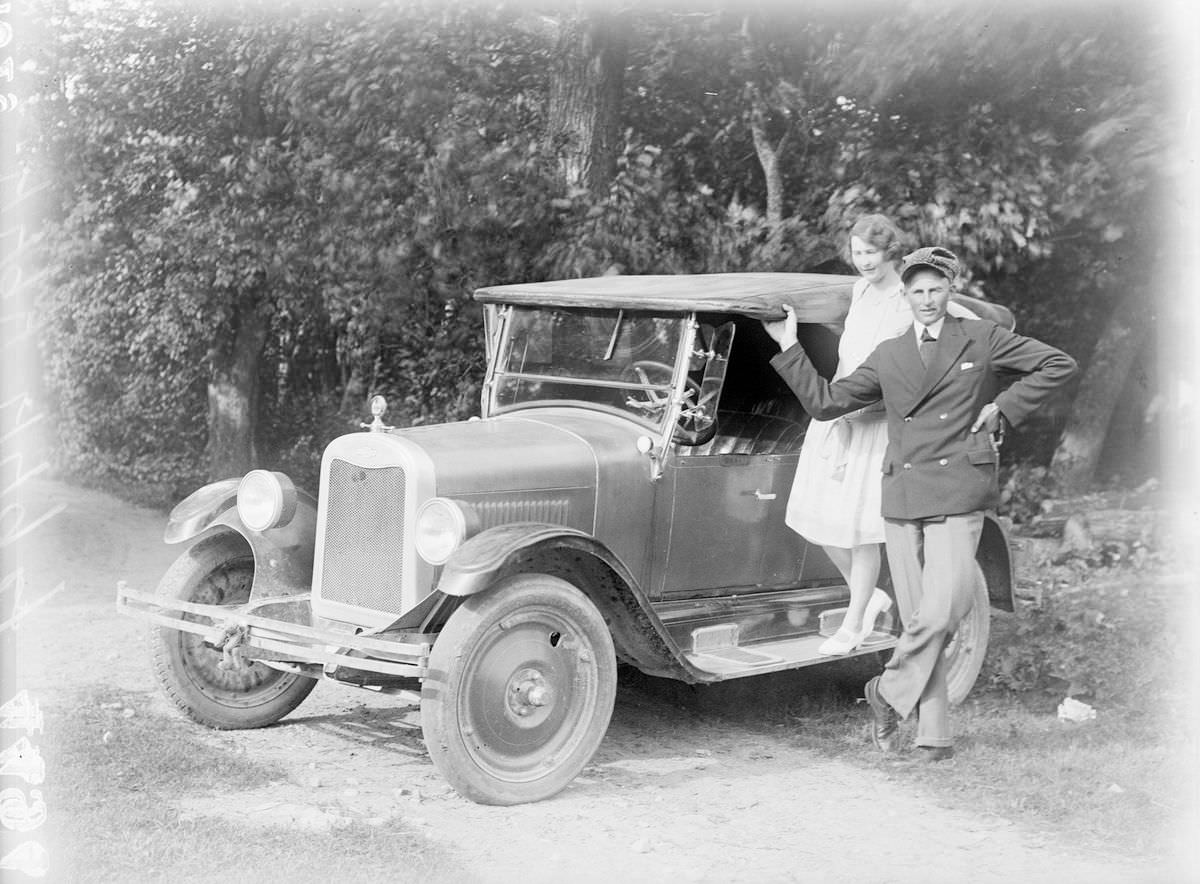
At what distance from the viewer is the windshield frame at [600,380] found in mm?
5422

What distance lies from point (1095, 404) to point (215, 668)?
8000mm

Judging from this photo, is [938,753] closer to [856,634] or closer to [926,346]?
[856,634]

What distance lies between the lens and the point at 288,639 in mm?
4973

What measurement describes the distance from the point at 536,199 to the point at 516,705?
4963mm

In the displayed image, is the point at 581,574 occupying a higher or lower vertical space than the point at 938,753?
higher

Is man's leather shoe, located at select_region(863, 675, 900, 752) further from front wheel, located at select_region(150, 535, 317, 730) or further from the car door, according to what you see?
front wheel, located at select_region(150, 535, 317, 730)

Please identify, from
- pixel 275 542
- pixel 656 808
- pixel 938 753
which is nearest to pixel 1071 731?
pixel 938 753

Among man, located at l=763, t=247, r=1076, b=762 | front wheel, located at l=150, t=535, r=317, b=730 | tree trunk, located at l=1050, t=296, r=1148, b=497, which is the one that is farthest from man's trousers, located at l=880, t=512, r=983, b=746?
tree trunk, located at l=1050, t=296, r=1148, b=497

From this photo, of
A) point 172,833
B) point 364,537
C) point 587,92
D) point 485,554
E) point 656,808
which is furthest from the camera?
point 587,92

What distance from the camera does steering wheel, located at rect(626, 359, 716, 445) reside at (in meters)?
5.43

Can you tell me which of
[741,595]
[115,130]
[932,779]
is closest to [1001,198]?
[741,595]

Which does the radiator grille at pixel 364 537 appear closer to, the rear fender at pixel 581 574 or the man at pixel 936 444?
the rear fender at pixel 581 574

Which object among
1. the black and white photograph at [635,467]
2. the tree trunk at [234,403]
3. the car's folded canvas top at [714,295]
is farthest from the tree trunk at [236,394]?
the car's folded canvas top at [714,295]

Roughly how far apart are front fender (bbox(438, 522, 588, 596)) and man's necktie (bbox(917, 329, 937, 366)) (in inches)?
59.5
